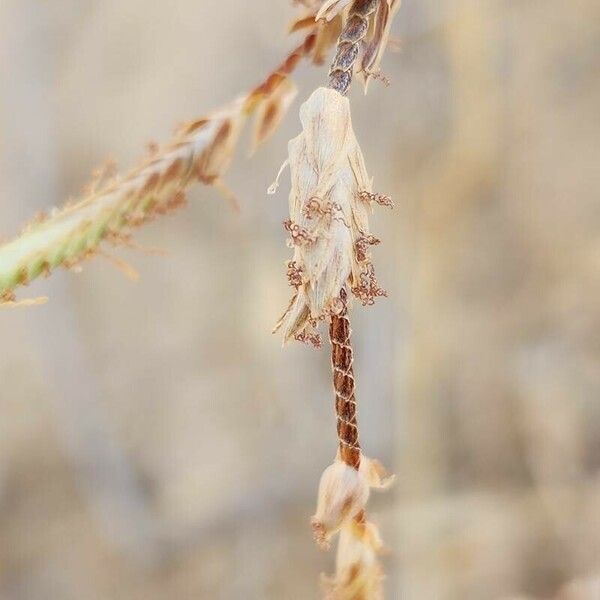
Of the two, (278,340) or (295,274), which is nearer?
(295,274)

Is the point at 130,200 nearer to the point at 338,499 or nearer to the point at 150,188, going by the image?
the point at 150,188

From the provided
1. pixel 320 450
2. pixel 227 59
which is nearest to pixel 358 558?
pixel 320 450

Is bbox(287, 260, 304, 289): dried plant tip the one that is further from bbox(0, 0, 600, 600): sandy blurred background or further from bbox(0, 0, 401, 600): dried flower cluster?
bbox(0, 0, 600, 600): sandy blurred background

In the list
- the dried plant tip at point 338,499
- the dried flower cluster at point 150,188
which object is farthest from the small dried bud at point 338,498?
the dried flower cluster at point 150,188

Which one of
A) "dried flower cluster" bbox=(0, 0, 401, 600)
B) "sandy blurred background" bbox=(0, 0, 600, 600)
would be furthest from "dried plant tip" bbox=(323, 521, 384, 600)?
"sandy blurred background" bbox=(0, 0, 600, 600)

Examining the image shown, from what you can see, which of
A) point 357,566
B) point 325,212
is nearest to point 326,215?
point 325,212

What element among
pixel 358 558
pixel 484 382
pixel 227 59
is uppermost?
pixel 227 59

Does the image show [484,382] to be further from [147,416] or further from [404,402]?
[147,416]
